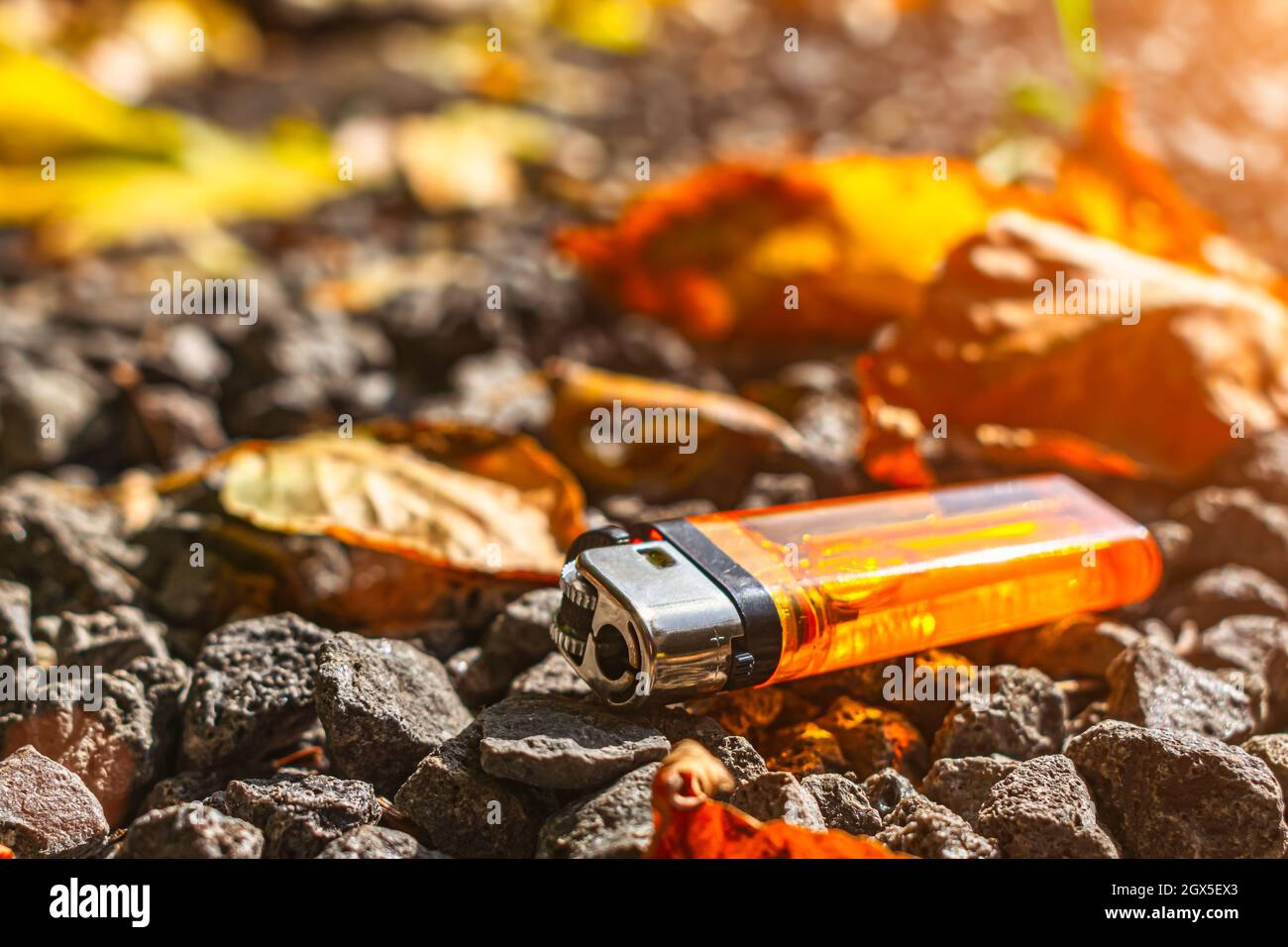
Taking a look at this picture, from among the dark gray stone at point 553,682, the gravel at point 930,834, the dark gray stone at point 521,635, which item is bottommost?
the gravel at point 930,834

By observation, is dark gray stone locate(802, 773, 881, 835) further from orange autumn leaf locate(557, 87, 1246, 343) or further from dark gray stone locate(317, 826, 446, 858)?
orange autumn leaf locate(557, 87, 1246, 343)

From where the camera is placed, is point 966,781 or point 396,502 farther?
point 396,502

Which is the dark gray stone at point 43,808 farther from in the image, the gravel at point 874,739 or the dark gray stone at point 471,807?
the gravel at point 874,739

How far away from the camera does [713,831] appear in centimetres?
76

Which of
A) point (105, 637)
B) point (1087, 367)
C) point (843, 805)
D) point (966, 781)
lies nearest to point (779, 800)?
point (843, 805)

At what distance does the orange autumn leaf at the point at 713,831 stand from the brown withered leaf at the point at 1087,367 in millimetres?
619

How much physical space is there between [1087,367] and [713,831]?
796 millimetres

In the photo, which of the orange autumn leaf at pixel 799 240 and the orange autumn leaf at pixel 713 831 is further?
the orange autumn leaf at pixel 799 240

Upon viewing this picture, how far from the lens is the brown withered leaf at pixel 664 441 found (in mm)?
1299

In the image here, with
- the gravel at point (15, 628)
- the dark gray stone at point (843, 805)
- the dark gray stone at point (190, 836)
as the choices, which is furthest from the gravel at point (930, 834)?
the gravel at point (15, 628)

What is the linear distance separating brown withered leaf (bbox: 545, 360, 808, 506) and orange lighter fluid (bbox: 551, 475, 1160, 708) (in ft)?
0.74

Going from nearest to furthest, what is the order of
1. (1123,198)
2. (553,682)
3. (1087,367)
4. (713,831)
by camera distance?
(713,831) < (553,682) < (1087,367) < (1123,198)

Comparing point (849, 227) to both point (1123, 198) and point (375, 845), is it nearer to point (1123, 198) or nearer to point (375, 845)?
point (1123, 198)

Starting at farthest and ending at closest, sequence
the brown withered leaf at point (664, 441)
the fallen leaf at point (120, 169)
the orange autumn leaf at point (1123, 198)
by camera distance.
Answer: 1. the fallen leaf at point (120, 169)
2. the orange autumn leaf at point (1123, 198)
3. the brown withered leaf at point (664, 441)
